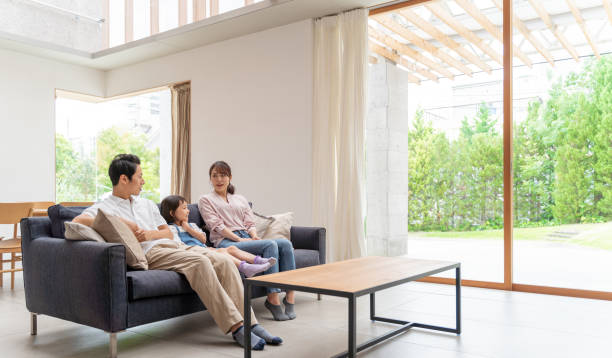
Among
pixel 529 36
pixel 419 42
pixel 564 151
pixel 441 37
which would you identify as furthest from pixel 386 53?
pixel 564 151

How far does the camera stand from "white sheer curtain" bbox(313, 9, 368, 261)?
16.1 feet

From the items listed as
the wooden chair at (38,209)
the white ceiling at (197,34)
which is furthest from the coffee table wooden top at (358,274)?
the wooden chair at (38,209)

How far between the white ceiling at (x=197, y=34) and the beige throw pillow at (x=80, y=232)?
308 cm

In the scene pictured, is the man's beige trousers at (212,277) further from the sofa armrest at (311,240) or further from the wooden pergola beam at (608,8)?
the wooden pergola beam at (608,8)

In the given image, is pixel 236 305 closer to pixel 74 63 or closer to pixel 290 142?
pixel 290 142

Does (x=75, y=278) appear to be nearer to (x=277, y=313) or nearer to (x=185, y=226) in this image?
(x=185, y=226)

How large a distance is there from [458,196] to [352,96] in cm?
142

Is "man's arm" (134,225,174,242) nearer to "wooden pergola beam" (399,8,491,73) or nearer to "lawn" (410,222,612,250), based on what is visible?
"lawn" (410,222,612,250)

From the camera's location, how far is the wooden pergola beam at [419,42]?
4789 mm

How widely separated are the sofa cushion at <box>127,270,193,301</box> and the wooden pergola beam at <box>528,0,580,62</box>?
373 cm

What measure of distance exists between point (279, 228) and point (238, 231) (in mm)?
366

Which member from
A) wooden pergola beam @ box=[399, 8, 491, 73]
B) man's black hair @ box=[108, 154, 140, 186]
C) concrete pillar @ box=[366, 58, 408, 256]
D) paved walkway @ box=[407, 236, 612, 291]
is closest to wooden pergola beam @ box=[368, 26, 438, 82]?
concrete pillar @ box=[366, 58, 408, 256]

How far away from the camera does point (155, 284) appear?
8.69 ft

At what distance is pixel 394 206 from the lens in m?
5.12
